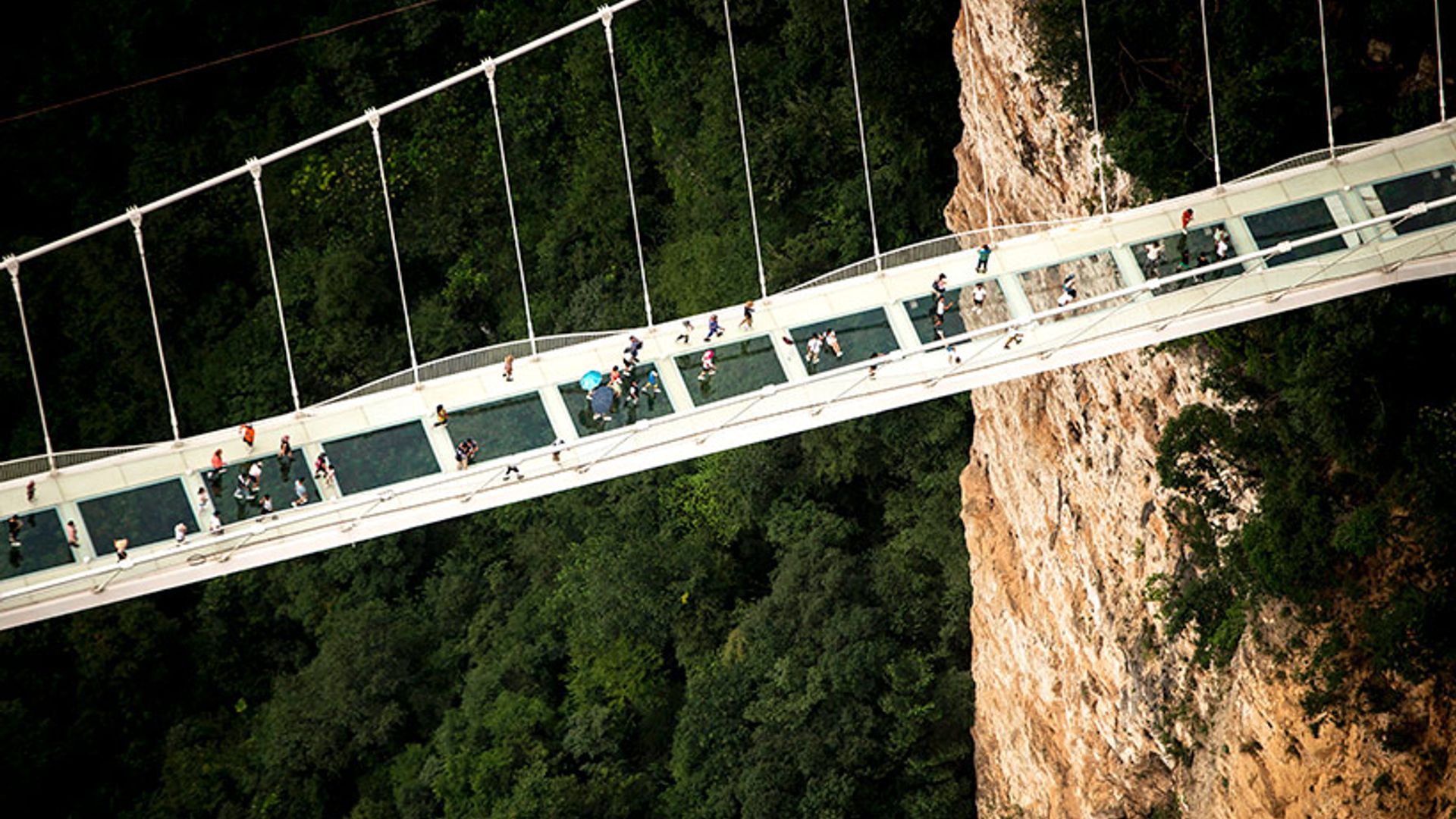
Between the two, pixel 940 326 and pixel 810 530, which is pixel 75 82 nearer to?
pixel 810 530

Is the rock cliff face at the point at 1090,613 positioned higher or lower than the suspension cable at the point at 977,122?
lower

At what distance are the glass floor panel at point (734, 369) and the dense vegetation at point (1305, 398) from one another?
6.16 m

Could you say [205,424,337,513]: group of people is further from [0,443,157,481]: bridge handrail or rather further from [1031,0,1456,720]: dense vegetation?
[1031,0,1456,720]: dense vegetation

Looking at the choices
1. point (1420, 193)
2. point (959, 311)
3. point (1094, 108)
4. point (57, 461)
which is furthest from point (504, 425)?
point (1420, 193)

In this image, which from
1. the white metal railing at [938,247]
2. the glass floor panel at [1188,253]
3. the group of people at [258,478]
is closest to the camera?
the group of people at [258,478]

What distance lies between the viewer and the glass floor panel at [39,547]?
36781 mm

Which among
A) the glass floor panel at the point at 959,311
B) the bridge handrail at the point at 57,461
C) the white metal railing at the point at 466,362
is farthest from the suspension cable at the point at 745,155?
the bridge handrail at the point at 57,461

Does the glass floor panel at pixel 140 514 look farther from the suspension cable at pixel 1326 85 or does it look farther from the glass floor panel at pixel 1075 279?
the suspension cable at pixel 1326 85

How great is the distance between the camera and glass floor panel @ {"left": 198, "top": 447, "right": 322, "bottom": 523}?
37.1 m

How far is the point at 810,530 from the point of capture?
5391cm

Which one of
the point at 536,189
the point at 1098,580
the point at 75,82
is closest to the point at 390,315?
the point at 536,189

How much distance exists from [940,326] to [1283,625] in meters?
6.71

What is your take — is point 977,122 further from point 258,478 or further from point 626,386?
point 258,478

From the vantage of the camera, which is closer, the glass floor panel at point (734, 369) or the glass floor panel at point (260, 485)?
the glass floor panel at point (260, 485)
